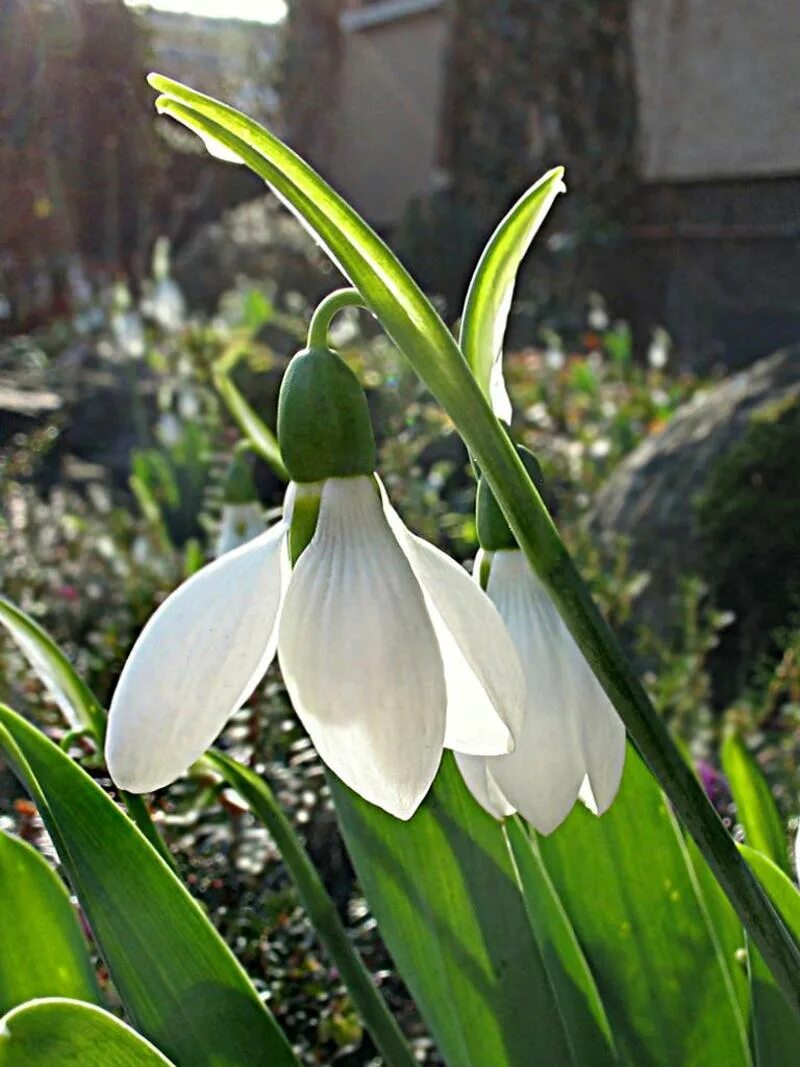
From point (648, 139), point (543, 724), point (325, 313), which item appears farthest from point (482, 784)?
point (648, 139)

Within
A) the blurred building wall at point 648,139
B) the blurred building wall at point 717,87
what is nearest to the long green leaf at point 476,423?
the blurred building wall at point 648,139

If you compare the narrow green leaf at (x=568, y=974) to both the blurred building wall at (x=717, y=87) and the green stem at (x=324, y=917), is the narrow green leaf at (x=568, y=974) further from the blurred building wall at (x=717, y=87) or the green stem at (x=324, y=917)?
the blurred building wall at (x=717, y=87)

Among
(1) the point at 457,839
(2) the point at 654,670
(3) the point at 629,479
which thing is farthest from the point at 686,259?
(1) the point at 457,839

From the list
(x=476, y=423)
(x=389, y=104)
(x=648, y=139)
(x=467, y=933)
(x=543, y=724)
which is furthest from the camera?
(x=389, y=104)

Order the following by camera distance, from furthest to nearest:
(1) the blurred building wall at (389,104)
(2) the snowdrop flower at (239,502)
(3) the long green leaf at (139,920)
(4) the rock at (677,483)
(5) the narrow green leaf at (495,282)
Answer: (1) the blurred building wall at (389,104), (4) the rock at (677,483), (2) the snowdrop flower at (239,502), (3) the long green leaf at (139,920), (5) the narrow green leaf at (495,282)

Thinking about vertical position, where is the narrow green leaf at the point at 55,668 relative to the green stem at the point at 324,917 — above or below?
above

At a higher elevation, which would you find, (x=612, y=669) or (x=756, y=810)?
(x=612, y=669)

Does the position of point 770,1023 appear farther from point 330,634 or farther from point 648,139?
point 648,139

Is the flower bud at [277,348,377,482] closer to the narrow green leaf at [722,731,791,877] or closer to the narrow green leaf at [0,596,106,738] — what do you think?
the narrow green leaf at [0,596,106,738]

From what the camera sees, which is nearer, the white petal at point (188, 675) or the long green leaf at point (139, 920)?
the white petal at point (188, 675)
